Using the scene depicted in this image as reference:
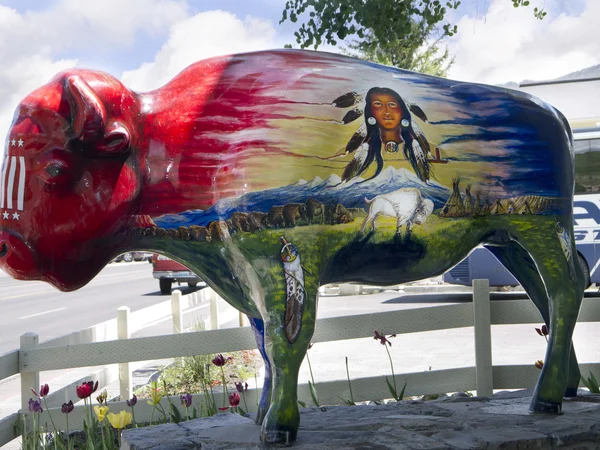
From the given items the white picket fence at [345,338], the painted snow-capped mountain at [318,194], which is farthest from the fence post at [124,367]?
the painted snow-capped mountain at [318,194]

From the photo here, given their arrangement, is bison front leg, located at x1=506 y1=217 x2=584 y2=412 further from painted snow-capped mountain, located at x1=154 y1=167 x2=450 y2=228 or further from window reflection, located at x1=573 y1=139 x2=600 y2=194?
window reflection, located at x1=573 y1=139 x2=600 y2=194

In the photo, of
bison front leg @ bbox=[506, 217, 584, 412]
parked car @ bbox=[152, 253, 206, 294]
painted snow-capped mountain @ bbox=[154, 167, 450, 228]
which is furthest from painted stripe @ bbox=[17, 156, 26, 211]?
parked car @ bbox=[152, 253, 206, 294]

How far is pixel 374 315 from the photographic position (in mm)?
4656

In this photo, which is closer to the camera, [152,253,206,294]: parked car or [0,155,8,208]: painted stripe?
[0,155,8,208]: painted stripe

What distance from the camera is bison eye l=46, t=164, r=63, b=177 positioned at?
Answer: 271 centimetres

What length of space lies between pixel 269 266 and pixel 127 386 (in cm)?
337

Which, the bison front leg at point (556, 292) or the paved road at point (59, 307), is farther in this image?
the paved road at point (59, 307)

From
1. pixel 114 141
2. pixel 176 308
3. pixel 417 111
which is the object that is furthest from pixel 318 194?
pixel 176 308

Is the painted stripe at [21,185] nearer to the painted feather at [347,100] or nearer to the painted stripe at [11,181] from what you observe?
the painted stripe at [11,181]

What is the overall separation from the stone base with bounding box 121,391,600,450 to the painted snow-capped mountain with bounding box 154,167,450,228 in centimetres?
88


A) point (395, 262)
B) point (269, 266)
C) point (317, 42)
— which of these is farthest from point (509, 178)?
point (317, 42)

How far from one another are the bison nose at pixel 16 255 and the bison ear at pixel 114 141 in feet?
1.48

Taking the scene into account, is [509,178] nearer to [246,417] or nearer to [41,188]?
[246,417]

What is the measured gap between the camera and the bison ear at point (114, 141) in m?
2.74
